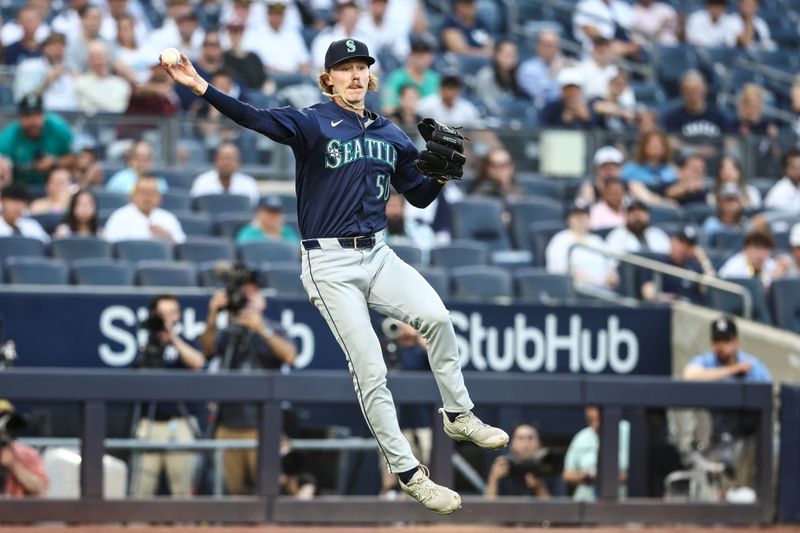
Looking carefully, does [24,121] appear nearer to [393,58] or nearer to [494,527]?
[393,58]

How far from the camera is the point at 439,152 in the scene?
6426 mm

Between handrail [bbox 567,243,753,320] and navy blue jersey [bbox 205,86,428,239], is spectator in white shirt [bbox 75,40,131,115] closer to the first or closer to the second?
handrail [bbox 567,243,753,320]

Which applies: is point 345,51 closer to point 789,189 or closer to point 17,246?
point 17,246

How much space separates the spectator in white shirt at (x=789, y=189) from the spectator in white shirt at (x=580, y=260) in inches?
107

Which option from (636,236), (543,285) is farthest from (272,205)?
(636,236)

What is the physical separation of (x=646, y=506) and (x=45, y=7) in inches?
324

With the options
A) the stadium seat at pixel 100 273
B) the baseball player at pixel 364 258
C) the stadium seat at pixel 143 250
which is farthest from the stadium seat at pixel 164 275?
the baseball player at pixel 364 258

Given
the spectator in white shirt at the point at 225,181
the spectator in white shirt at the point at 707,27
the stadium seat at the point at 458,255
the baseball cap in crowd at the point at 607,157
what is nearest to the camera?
the stadium seat at the point at 458,255

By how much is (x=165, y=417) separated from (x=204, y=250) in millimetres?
2216

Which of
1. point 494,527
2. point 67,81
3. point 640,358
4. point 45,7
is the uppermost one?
point 45,7

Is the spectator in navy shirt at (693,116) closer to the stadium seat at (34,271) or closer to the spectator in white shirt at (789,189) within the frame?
the spectator in white shirt at (789,189)

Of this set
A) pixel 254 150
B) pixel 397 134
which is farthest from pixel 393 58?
pixel 397 134

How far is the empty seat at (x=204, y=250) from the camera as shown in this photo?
11.9m

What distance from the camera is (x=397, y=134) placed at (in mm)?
6812
